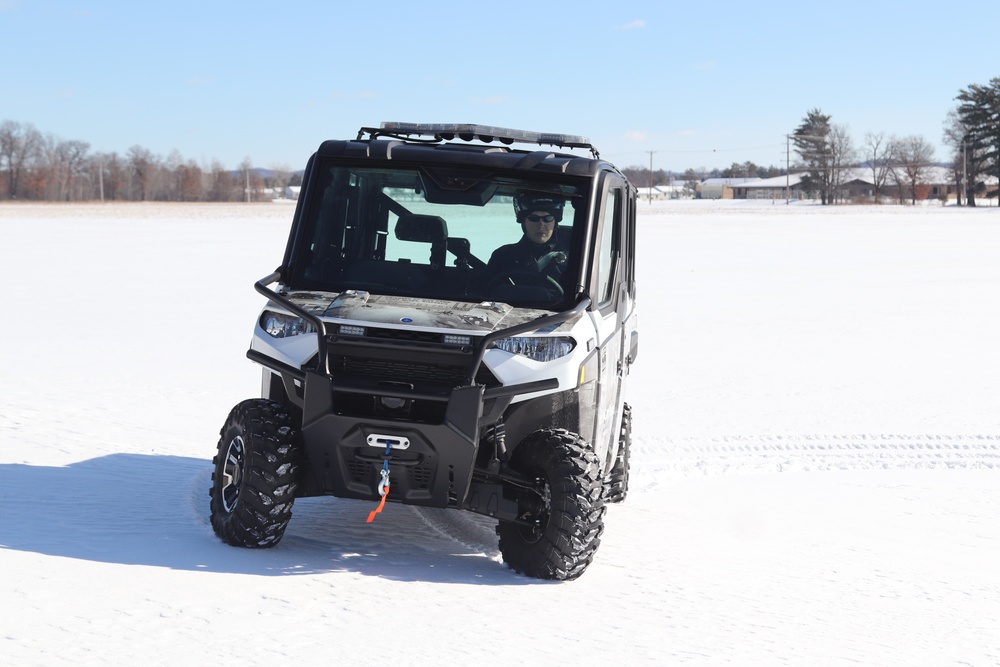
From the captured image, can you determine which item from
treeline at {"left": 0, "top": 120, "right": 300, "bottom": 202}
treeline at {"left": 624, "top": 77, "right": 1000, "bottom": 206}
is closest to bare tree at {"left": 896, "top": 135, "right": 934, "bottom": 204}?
treeline at {"left": 624, "top": 77, "right": 1000, "bottom": 206}

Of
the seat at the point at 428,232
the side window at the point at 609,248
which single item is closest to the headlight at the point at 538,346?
the side window at the point at 609,248

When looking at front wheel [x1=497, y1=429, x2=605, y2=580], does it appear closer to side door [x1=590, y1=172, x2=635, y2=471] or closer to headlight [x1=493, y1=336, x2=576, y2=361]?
headlight [x1=493, y1=336, x2=576, y2=361]

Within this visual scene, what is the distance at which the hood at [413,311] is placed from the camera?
5.16m

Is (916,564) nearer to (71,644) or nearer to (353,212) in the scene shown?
(353,212)

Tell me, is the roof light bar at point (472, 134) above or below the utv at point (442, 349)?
above

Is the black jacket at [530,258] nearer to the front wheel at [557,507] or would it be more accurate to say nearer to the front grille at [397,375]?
the front grille at [397,375]

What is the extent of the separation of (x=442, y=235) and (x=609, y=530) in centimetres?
201

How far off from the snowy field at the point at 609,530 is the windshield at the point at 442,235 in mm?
1350

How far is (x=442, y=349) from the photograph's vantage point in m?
5.06

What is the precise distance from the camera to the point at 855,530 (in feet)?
22.0

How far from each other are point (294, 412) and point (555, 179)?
1.73 m

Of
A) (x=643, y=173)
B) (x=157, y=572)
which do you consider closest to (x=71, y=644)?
(x=157, y=572)

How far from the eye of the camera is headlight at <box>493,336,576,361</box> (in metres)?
5.17

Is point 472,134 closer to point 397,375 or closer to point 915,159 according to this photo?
point 397,375
